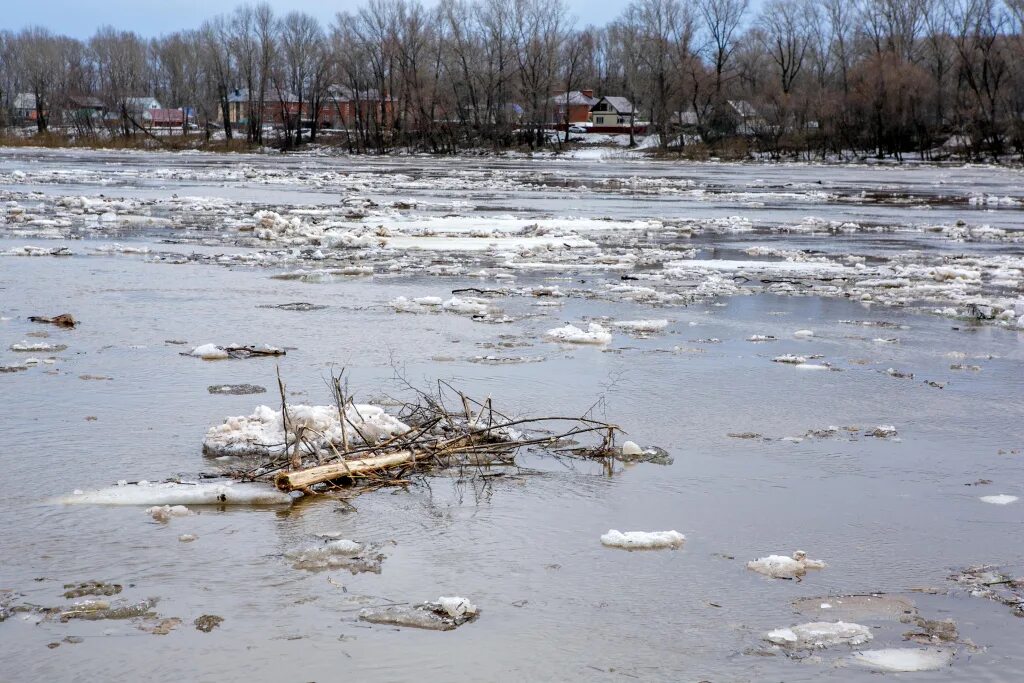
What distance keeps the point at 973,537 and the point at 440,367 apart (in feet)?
13.8

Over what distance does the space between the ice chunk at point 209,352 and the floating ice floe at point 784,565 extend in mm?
5139

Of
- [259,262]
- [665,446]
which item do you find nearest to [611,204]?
[259,262]

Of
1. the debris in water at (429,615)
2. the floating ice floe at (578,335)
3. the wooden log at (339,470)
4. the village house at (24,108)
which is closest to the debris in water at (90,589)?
the debris in water at (429,615)

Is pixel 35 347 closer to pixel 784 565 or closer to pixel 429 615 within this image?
pixel 429 615

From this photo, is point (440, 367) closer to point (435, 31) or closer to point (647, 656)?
point (647, 656)

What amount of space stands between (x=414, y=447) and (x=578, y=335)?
367 cm

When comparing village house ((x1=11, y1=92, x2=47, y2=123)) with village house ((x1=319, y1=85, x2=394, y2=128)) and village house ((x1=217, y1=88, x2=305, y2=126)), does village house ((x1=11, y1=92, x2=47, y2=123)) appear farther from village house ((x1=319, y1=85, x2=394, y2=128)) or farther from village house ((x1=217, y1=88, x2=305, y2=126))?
village house ((x1=319, y1=85, x2=394, y2=128))

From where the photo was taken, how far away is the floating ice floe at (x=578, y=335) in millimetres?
9312

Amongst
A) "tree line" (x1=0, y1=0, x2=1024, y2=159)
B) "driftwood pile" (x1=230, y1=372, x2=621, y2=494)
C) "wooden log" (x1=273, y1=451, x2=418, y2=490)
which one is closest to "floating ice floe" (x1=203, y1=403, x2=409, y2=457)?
"driftwood pile" (x1=230, y1=372, x2=621, y2=494)

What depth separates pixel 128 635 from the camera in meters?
3.82

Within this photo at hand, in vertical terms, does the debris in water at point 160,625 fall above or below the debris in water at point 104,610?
below

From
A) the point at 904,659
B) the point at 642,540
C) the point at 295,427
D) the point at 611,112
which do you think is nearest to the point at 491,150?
the point at 611,112

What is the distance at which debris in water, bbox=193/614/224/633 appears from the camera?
388 centimetres

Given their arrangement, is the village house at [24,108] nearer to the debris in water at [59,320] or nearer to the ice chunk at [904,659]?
the debris in water at [59,320]
